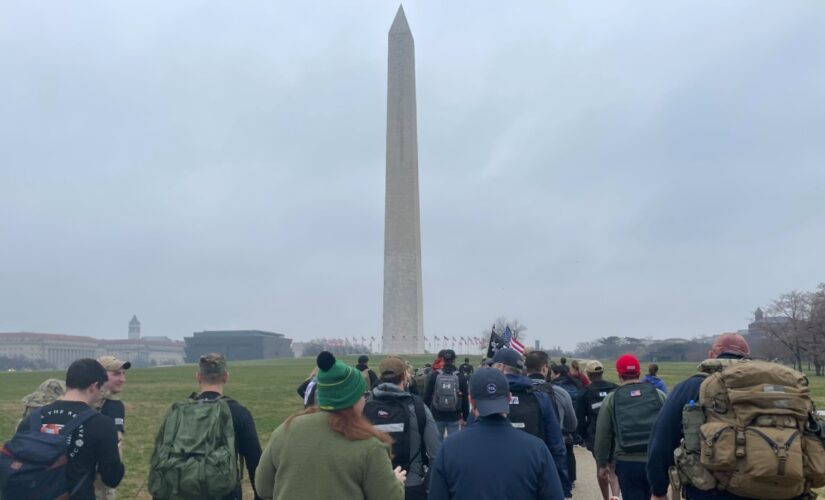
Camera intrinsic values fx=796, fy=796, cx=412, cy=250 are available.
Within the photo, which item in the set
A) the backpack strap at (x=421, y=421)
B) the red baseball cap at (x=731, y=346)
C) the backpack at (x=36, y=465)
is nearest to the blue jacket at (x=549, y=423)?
the backpack strap at (x=421, y=421)

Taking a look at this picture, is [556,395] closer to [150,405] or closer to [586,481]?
[586,481]

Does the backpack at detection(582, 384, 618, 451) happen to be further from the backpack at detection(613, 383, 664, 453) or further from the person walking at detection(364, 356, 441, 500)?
the person walking at detection(364, 356, 441, 500)

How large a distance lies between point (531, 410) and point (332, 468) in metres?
2.72

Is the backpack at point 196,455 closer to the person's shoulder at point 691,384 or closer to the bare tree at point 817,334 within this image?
the person's shoulder at point 691,384

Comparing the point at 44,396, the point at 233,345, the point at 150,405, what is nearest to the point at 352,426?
the point at 44,396

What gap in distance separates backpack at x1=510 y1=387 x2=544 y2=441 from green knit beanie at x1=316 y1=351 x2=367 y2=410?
2.43 m

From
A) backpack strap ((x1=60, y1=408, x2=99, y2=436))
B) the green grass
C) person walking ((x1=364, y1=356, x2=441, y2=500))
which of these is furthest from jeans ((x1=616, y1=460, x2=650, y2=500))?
the green grass

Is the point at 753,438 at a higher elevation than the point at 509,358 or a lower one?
lower

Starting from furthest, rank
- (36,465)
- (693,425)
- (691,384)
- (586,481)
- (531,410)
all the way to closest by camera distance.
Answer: (586,481), (531,410), (36,465), (691,384), (693,425)

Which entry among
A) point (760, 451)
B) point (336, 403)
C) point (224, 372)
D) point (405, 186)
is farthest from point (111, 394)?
point (405, 186)

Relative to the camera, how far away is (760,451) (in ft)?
12.8

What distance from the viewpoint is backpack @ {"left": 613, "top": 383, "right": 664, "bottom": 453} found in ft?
22.1

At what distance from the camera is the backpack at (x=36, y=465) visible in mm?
4637

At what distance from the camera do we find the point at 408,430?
5.53 m
